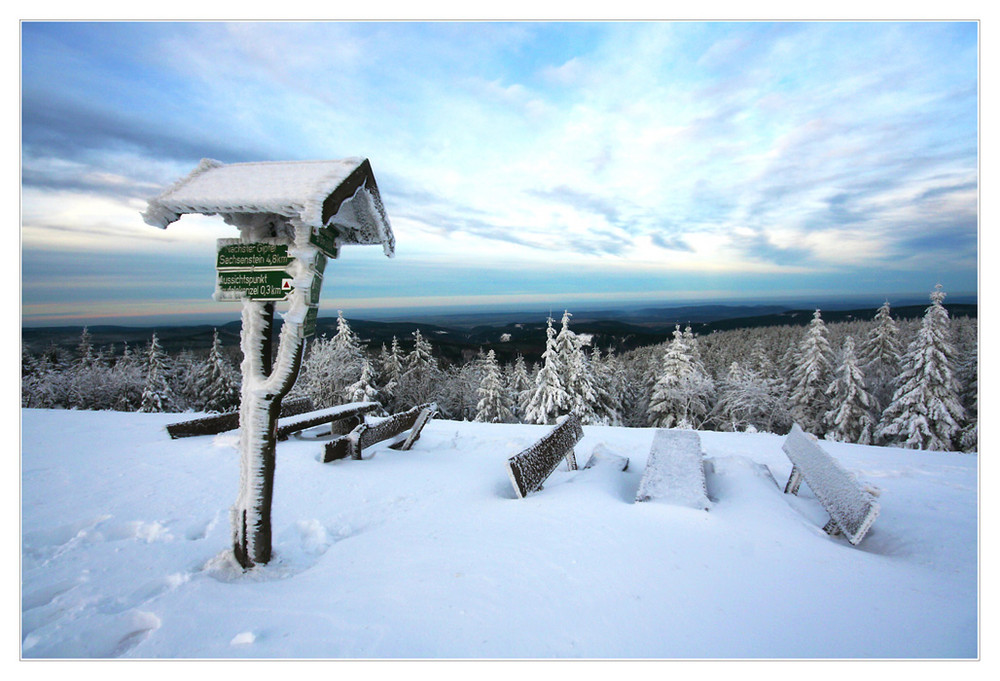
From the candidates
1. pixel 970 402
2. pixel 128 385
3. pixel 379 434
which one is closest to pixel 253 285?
pixel 379 434

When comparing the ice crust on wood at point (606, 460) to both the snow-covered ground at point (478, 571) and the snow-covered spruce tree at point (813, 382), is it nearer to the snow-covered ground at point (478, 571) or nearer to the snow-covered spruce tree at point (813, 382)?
the snow-covered ground at point (478, 571)

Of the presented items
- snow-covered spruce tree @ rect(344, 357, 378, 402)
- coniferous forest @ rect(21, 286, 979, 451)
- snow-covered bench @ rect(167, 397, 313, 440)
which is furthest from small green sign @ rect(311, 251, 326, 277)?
snow-covered spruce tree @ rect(344, 357, 378, 402)

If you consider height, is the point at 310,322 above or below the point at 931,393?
above

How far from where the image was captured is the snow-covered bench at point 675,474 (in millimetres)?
4348

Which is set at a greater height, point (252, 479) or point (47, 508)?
point (252, 479)

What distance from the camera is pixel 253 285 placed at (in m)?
3.30

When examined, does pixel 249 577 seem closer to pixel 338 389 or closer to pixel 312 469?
pixel 312 469

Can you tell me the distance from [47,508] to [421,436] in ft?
16.9

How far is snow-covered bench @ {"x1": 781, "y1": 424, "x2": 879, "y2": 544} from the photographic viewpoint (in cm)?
371

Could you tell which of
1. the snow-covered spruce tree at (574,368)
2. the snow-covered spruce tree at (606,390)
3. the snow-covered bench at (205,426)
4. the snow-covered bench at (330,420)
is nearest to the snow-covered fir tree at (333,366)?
the snow-covered spruce tree at (574,368)

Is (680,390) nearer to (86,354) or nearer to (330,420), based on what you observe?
(330,420)

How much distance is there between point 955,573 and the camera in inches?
134

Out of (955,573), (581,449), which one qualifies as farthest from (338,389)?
(955,573)

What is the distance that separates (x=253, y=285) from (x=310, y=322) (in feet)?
1.68
